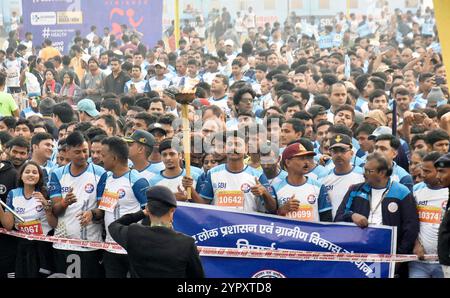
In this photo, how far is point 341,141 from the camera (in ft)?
34.8

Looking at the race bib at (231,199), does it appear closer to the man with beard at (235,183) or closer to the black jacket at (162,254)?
the man with beard at (235,183)

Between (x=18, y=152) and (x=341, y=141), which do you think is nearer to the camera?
(x=341, y=141)

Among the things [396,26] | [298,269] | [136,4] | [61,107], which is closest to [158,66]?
[136,4]

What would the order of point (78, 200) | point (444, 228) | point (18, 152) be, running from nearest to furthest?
point (444, 228) → point (78, 200) → point (18, 152)

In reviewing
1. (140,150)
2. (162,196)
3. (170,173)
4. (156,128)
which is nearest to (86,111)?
(156,128)

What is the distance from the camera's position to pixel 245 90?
14.8 meters

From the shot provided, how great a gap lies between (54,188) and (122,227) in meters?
2.38

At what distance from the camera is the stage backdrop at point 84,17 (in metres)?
24.7

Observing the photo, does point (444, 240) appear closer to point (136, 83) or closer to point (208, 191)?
point (208, 191)

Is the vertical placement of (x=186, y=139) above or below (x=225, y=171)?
above

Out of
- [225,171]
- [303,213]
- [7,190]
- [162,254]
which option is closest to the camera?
[162,254]

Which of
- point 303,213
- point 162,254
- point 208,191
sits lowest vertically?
point 303,213

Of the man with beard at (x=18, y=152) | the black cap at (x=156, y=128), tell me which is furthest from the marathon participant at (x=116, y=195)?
the black cap at (x=156, y=128)
